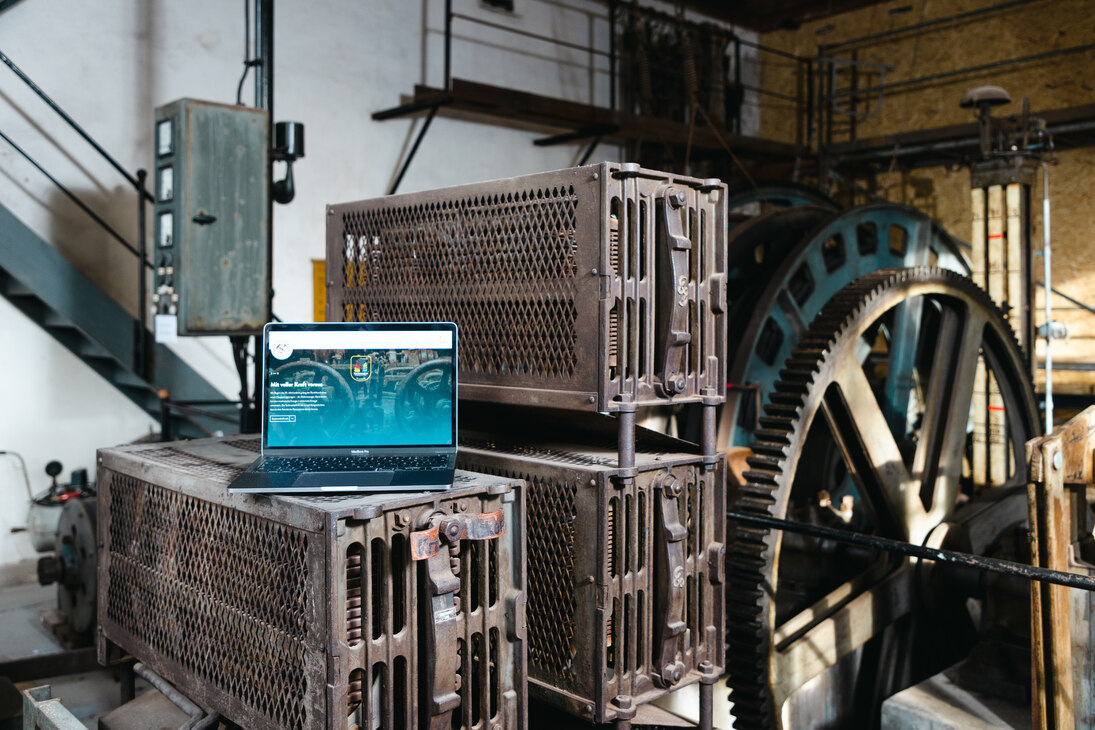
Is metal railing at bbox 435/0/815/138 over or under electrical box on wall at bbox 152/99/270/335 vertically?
over

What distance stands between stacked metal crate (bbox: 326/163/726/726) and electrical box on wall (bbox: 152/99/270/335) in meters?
2.85

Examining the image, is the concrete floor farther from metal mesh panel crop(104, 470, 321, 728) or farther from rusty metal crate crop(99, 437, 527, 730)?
rusty metal crate crop(99, 437, 527, 730)

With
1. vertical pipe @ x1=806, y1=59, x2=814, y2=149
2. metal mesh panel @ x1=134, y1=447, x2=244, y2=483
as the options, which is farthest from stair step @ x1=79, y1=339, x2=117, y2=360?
vertical pipe @ x1=806, y1=59, x2=814, y2=149

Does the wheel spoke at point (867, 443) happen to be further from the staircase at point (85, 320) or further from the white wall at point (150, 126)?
the white wall at point (150, 126)

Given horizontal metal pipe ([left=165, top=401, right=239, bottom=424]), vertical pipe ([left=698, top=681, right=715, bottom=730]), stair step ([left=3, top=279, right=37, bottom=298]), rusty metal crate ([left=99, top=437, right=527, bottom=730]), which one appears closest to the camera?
rusty metal crate ([left=99, top=437, right=527, bottom=730])

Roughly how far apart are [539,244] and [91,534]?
3.00 m

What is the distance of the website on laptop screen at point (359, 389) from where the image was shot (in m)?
2.23

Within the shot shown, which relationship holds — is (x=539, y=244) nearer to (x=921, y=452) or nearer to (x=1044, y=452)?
(x=1044, y=452)

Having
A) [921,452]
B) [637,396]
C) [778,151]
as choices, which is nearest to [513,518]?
[637,396]

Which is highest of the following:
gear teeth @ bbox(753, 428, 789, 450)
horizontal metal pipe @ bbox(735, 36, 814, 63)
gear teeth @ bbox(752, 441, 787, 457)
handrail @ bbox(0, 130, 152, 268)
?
horizontal metal pipe @ bbox(735, 36, 814, 63)

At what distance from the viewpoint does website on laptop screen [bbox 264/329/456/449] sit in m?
2.23

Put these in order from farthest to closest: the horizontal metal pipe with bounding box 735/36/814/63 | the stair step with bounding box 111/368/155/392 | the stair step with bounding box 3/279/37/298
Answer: the horizontal metal pipe with bounding box 735/36/814/63, the stair step with bounding box 111/368/155/392, the stair step with bounding box 3/279/37/298

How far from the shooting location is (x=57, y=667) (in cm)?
411

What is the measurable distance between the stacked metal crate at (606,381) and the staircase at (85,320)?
3859 millimetres
